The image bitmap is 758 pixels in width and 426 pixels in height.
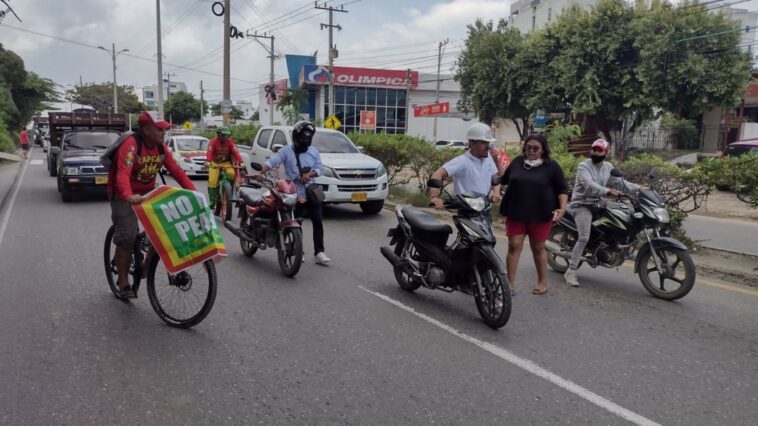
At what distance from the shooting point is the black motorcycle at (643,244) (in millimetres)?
5992

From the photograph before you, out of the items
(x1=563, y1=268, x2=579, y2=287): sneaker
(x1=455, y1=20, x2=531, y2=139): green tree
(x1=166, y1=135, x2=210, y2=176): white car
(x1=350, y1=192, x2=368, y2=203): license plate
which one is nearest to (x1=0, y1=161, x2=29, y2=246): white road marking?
(x1=166, y1=135, x2=210, y2=176): white car

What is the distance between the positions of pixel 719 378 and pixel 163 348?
4.06 m

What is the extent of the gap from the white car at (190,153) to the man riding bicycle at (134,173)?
13736 millimetres

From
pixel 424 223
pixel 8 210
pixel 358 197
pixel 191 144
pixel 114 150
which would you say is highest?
pixel 114 150

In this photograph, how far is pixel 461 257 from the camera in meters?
5.37

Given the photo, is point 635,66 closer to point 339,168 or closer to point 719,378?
point 339,168

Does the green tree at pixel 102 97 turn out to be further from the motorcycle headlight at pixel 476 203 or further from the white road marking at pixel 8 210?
the motorcycle headlight at pixel 476 203

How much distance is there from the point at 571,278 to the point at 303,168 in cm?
339

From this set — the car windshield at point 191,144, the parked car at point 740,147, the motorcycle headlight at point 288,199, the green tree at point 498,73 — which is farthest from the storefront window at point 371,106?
the motorcycle headlight at point 288,199

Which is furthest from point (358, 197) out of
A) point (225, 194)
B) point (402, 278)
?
point (402, 278)

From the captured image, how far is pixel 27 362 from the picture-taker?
414 cm

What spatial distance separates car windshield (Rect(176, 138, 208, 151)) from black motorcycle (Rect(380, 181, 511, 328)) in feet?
52.0

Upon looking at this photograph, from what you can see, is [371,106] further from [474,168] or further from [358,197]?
[474,168]

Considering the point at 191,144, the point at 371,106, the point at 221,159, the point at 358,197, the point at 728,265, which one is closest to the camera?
the point at 728,265
